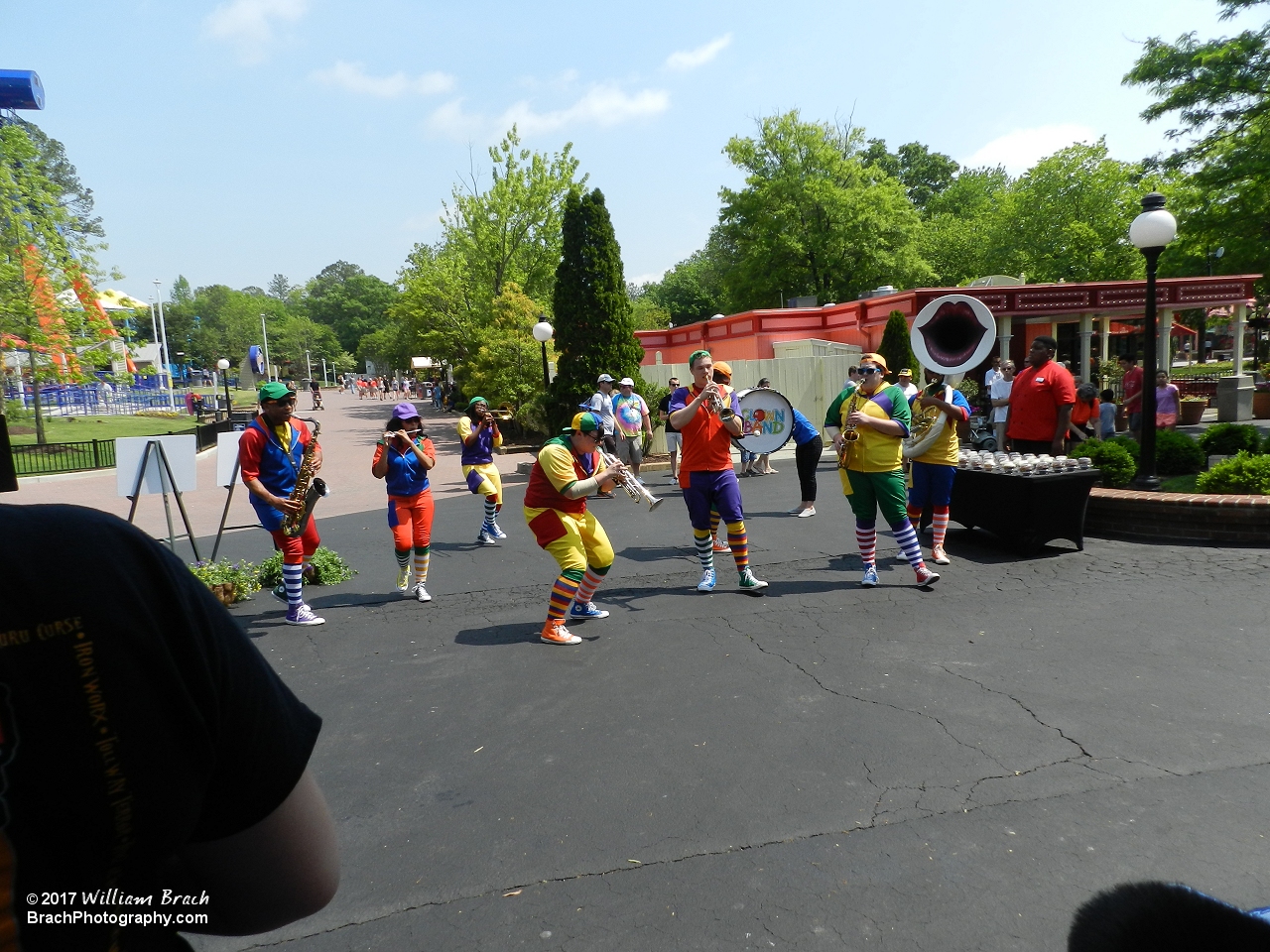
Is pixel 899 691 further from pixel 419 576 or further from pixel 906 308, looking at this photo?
pixel 906 308

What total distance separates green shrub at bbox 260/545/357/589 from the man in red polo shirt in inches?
290

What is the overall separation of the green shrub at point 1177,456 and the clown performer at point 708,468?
21.5 ft

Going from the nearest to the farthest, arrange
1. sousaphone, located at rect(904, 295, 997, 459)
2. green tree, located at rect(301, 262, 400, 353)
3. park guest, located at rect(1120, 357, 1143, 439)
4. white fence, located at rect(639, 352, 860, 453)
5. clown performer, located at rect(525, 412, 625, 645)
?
clown performer, located at rect(525, 412, 625, 645) < sousaphone, located at rect(904, 295, 997, 459) < park guest, located at rect(1120, 357, 1143, 439) < white fence, located at rect(639, 352, 860, 453) < green tree, located at rect(301, 262, 400, 353)

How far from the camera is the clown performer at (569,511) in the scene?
6270 millimetres

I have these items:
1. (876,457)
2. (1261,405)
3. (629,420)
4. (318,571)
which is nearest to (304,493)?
(318,571)

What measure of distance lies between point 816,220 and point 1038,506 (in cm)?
3769

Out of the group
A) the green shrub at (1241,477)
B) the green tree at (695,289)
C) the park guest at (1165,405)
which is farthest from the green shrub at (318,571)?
the green tree at (695,289)

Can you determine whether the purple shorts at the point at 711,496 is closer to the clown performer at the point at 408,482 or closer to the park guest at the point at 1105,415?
the clown performer at the point at 408,482

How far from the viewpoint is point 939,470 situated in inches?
317

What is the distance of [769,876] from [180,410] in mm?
54990

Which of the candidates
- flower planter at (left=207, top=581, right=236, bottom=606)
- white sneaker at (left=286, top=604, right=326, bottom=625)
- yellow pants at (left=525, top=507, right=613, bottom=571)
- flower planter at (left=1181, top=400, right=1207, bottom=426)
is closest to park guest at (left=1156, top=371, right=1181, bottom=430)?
flower planter at (left=1181, top=400, right=1207, bottom=426)

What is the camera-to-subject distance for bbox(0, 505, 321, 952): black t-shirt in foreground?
83 centimetres

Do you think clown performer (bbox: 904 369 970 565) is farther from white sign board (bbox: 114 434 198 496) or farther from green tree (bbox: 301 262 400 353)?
green tree (bbox: 301 262 400 353)

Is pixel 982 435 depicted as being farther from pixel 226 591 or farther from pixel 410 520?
pixel 226 591
